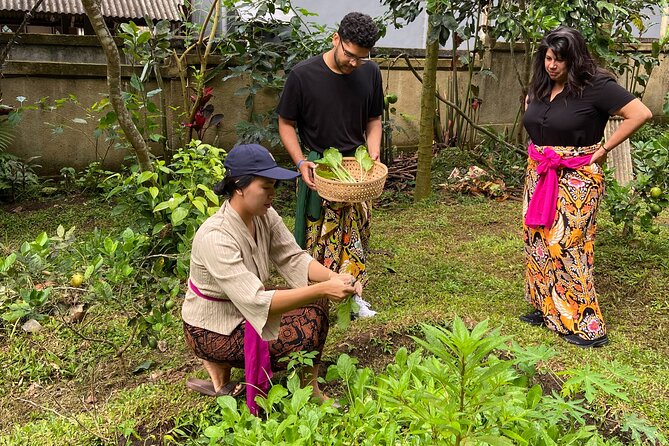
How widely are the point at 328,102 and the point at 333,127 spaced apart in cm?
15

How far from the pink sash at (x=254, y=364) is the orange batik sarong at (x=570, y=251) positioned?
1.86 m

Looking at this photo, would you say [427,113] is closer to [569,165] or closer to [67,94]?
[569,165]

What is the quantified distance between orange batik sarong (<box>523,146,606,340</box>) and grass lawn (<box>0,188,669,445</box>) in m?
0.14

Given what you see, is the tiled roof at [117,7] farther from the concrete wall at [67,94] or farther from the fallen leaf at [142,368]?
the fallen leaf at [142,368]

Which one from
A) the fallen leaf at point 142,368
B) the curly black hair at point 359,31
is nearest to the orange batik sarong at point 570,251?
the curly black hair at point 359,31

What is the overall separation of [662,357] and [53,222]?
468 cm

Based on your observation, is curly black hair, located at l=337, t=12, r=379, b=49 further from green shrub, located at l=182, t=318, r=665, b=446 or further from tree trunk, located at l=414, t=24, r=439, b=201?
tree trunk, located at l=414, t=24, r=439, b=201

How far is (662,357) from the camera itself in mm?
3592

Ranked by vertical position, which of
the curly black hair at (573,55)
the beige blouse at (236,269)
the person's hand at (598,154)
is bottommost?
the beige blouse at (236,269)

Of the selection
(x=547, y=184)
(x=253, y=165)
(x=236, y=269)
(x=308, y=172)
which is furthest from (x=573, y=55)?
(x=236, y=269)

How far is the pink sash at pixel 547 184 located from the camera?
3.60 meters

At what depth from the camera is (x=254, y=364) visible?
107 inches

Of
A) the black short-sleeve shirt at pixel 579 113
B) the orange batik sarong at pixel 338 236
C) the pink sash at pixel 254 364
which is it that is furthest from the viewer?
the orange batik sarong at pixel 338 236

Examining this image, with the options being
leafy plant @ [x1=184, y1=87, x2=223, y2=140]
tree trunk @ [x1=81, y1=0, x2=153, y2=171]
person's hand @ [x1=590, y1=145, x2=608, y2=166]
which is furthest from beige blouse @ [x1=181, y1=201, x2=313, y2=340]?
leafy plant @ [x1=184, y1=87, x2=223, y2=140]
